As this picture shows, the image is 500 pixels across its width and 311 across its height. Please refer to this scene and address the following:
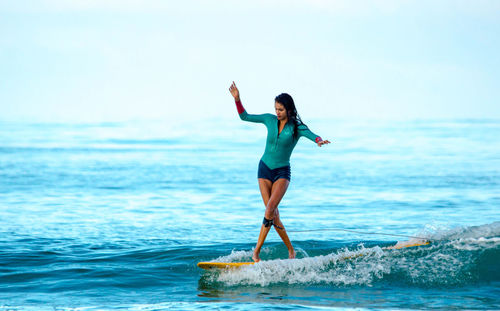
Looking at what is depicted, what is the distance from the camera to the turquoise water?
8367mm

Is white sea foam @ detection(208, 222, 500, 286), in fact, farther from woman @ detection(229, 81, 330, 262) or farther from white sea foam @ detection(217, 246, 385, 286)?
woman @ detection(229, 81, 330, 262)

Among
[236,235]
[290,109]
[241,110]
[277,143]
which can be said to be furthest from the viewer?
[236,235]

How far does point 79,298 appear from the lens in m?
8.20

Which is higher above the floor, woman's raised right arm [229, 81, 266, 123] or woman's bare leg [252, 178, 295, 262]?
woman's raised right arm [229, 81, 266, 123]

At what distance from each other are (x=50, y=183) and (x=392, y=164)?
13.2 metres

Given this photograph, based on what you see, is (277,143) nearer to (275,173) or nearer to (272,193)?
(275,173)

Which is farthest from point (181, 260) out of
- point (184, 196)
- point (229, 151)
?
point (229, 151)

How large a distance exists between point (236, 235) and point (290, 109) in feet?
14.1

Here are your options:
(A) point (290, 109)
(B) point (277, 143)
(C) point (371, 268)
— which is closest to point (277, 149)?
(B) point (277, 143)

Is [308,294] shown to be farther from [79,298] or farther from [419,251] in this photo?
[79,298]

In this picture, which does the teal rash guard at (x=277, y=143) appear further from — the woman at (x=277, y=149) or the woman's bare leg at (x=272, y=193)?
the woman's bare leg at (x=272, y=193)

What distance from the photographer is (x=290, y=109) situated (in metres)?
8.69

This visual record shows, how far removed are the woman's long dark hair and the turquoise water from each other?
1771 millimetres

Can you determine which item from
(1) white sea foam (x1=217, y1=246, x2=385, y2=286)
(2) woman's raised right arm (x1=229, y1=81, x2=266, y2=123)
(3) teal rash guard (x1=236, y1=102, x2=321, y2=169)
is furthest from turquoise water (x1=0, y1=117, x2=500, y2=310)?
(2) woman's raised right arm (x1=229, y1=81, x2=266, y2=123)
